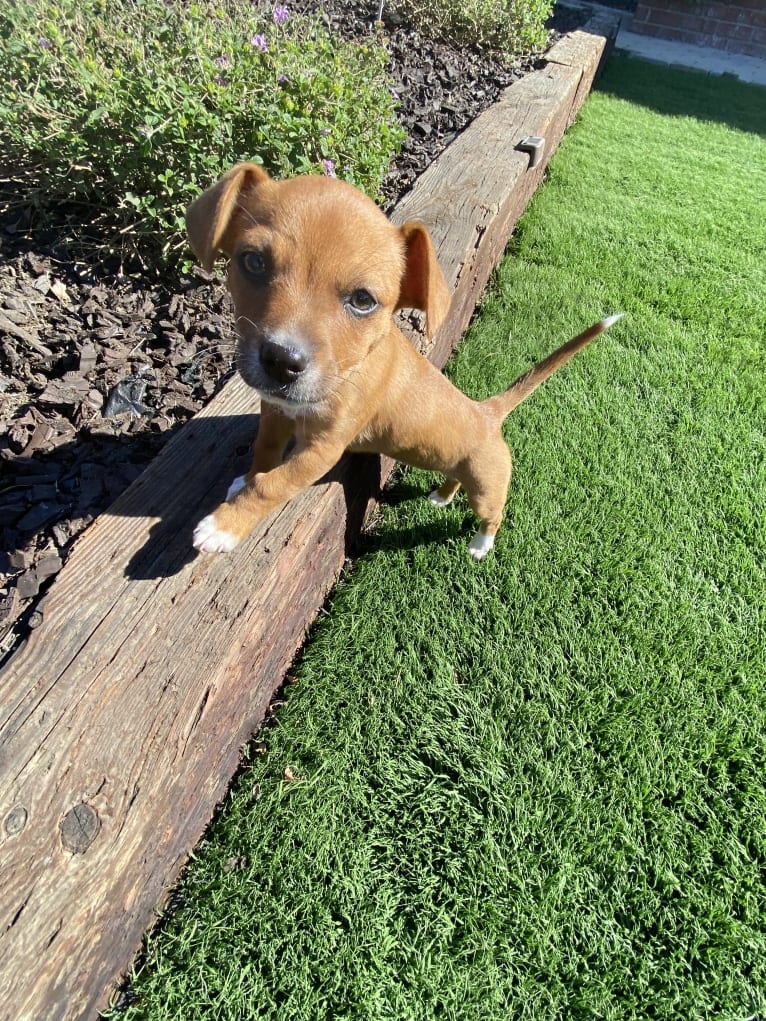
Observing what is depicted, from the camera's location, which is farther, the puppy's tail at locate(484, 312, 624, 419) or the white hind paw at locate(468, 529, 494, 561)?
the white hind paw at locate(468, 529, 494, 561)

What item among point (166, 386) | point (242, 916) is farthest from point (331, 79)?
point (242, 916)

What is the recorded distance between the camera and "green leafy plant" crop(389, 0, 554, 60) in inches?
295

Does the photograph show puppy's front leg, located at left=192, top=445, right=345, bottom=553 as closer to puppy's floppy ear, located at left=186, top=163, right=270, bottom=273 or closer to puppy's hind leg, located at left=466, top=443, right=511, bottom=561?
puppy's floppy ear, located at left=186, top=163, right=270, bottom=273

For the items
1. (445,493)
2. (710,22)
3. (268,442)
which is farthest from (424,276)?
(710,22)

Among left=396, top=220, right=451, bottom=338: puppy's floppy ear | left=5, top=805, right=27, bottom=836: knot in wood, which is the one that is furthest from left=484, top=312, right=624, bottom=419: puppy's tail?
left=5, top=805, right=27, bottom=836: knot in wood

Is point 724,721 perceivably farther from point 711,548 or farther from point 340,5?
point 340,5

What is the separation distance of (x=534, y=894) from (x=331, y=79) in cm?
485

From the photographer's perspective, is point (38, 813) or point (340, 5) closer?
point (38, 813)

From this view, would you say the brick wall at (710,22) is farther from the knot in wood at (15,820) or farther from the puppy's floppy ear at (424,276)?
the knot in wood at (15,820)

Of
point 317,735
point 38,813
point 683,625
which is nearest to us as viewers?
point 38,813

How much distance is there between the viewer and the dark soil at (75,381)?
8.40 ft

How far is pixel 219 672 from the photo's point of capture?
2.11 m

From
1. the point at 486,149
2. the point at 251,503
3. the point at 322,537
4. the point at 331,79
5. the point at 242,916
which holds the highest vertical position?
the point at 331,79

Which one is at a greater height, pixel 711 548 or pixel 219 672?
pixel 219 672
